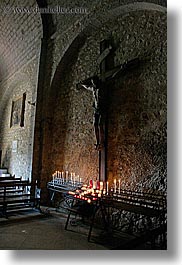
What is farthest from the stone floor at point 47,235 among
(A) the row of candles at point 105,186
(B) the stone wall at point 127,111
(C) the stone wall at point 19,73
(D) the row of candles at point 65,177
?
(C) the stone wall at point 19,73

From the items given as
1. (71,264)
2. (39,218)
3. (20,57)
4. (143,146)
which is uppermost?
(20,57)

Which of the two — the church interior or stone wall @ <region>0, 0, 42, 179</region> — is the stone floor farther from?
stone wall @ <region>0, 0, 42, 179</region>

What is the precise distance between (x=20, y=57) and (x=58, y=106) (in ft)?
9.89

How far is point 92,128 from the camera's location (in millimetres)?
4352

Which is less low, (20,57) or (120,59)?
(20,57)

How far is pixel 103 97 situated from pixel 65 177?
79.9 inches

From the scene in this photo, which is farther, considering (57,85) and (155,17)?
(57,85)

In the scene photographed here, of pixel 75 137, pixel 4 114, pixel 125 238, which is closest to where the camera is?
pixel 125 238

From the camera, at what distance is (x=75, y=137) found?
4773mm

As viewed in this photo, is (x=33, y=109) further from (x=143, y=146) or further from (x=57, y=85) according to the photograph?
(x=143, y=146)

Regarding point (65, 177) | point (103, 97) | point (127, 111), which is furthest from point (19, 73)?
point (127, 111)

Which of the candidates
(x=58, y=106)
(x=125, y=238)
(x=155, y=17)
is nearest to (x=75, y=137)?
(x=58, y=106)

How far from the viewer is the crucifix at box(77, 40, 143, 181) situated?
3797 millimetres

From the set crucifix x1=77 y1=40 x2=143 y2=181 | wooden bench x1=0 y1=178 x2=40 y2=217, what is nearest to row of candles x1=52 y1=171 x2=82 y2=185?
wooden bench x1=0 y1=178 x2=40 y2=217
